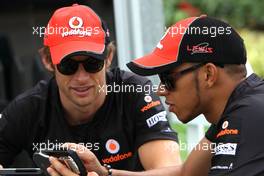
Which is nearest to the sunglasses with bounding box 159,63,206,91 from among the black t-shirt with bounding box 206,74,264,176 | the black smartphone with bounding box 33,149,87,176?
the black t-shirt with bounding box 206,74,264,176

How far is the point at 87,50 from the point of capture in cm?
359

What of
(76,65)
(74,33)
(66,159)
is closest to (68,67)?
(76,65)

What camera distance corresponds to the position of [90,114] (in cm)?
377

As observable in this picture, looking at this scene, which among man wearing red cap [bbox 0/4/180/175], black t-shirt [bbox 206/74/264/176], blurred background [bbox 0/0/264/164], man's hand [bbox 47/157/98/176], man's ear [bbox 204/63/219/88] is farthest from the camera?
blurred background [bbox 0/0/264/164]

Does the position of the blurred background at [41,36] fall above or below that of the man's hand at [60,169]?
above

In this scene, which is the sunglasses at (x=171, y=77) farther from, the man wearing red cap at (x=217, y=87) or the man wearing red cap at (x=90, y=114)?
the man wearing red cap at (x=90, y=114)

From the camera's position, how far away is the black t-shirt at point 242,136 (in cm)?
263

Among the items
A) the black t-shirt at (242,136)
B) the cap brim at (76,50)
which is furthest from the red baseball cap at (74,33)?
the black t-shirt at (242,136)

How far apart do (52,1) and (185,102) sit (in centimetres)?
310

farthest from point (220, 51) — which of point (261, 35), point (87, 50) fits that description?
point (261, 35)

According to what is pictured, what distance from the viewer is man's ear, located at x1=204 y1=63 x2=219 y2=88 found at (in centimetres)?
286

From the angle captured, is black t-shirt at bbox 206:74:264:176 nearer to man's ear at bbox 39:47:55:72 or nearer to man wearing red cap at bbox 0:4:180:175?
man wearing red cap at bbox 0:4:180:175

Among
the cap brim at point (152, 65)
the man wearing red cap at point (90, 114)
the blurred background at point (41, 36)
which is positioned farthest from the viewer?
the blurred background at point (41, 36)

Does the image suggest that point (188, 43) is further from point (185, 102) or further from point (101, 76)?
point (101, 76)
